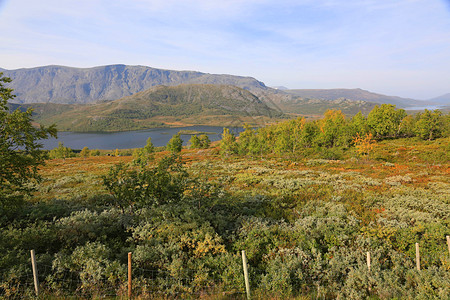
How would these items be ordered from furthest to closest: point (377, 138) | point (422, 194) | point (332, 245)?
point (377, 138) < point (422, 194) < point (332, 245)

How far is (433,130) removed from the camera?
61500mm

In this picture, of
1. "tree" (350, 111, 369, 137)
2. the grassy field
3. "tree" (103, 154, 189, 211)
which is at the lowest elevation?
the grassy field

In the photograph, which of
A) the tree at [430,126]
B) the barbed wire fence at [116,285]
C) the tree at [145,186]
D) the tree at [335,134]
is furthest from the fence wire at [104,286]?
the tree at [430,126]

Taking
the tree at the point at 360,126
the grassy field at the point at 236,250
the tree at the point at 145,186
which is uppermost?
the tree at the point at 360,126

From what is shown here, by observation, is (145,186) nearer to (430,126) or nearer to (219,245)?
(219,245)

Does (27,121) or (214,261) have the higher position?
(27,121)

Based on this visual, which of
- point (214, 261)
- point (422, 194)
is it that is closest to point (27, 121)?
point (214, 261)

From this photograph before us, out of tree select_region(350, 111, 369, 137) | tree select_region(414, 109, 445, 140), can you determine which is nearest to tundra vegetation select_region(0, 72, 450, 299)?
tree select_region(350, 111, 369, 137)

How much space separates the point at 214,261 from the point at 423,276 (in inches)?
294

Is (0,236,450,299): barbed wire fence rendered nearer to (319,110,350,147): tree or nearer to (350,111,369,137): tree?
(319,110,350,147): tree

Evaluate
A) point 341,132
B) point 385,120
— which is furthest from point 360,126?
point 385,120

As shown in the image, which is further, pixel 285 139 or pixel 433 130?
pixel 433 130

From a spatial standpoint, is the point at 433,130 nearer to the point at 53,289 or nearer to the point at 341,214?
the point at 341,214

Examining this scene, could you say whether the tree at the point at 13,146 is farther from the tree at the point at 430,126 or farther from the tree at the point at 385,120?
the tree at the point at 430,126
